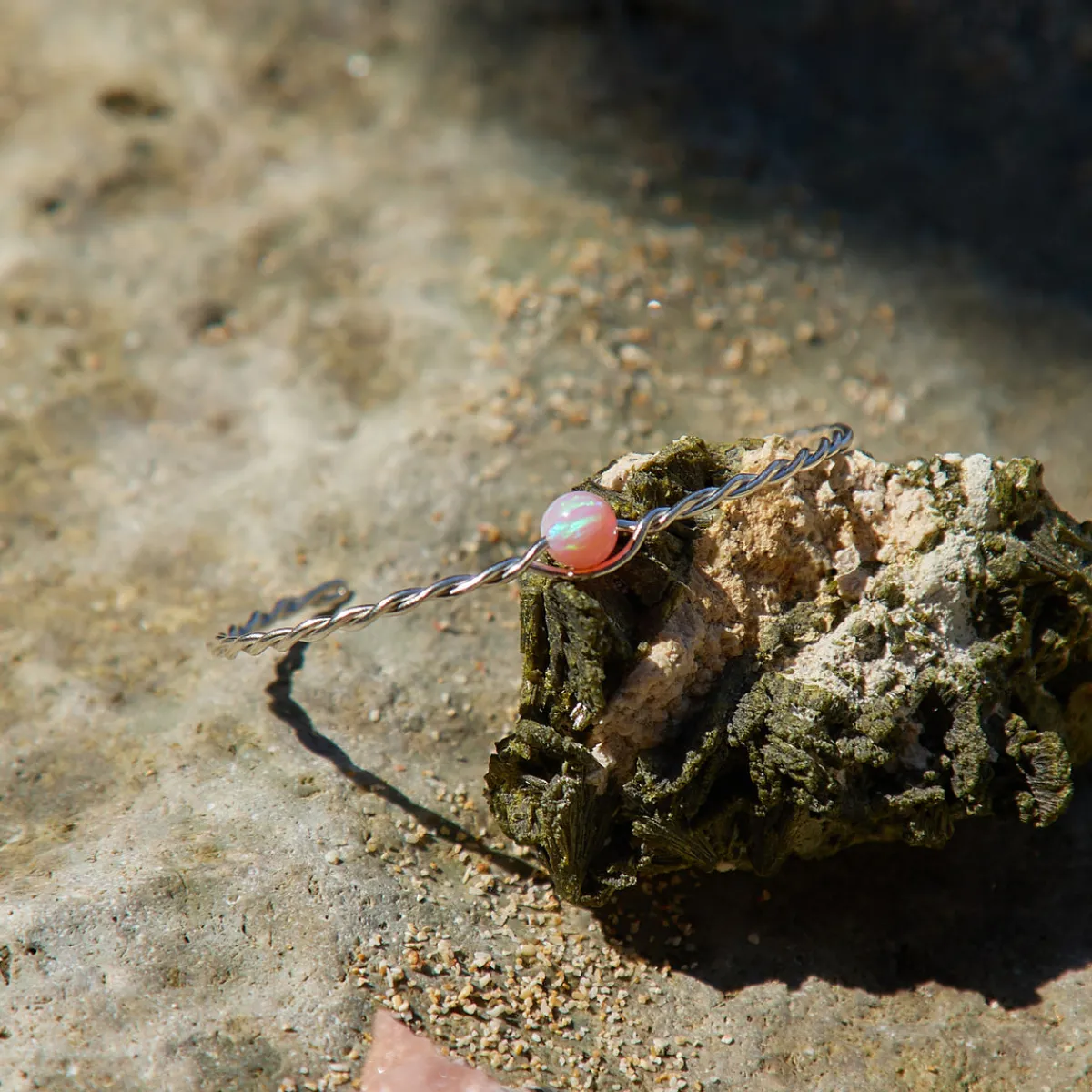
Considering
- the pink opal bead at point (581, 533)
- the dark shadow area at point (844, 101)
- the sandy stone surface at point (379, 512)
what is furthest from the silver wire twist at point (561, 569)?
the dark shadow area at point (844, 101)

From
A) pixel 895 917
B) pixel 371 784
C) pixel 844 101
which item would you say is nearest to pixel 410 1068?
pixel 371 784

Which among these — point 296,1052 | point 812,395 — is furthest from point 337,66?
A: point 296,1052

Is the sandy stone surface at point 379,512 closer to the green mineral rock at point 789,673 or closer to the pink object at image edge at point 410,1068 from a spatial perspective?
the pink object at image edge at point 410,1068

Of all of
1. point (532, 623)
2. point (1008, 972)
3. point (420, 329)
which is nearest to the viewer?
point (532, 623)

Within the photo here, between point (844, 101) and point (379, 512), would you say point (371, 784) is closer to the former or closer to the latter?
point (379, 512)

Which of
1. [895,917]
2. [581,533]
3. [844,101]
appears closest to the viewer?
[581,533]

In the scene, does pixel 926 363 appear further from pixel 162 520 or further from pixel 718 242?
pixel 162 520

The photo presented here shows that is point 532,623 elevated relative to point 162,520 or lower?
elevated
